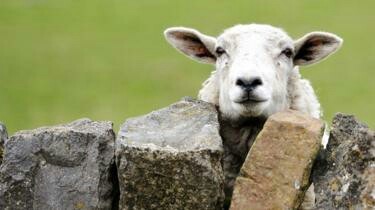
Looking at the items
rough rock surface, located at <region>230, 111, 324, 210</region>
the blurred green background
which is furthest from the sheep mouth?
the blurred green background

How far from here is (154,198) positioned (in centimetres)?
784

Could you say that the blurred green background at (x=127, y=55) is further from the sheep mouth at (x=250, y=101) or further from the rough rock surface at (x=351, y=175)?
the rough rock surface at (x=351, y=175)

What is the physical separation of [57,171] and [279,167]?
1510 millimetres

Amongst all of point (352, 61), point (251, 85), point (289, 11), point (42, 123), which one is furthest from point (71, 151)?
point (289, 11)

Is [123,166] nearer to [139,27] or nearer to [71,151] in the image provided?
[71,151]

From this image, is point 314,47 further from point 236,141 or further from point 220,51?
point 236,141

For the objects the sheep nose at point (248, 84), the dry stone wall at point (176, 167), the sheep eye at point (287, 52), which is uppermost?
the sheep nose at point (248, 84)

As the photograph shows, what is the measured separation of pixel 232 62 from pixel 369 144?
6.54 feet

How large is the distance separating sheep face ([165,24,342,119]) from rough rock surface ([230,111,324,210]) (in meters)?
0.81

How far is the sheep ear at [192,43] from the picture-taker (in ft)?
33.6

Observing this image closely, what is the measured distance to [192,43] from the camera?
10.3 m

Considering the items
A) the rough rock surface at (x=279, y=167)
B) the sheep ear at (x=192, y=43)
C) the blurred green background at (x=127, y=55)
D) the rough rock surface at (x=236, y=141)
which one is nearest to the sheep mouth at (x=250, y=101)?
the rough rock surface at (x=236, y=141)

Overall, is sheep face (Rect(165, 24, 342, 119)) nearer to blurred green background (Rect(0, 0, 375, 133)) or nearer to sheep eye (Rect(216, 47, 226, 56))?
sheep eye (Rect(216, 47, 226, 56))

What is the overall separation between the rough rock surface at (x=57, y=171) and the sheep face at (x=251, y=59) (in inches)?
50.2
